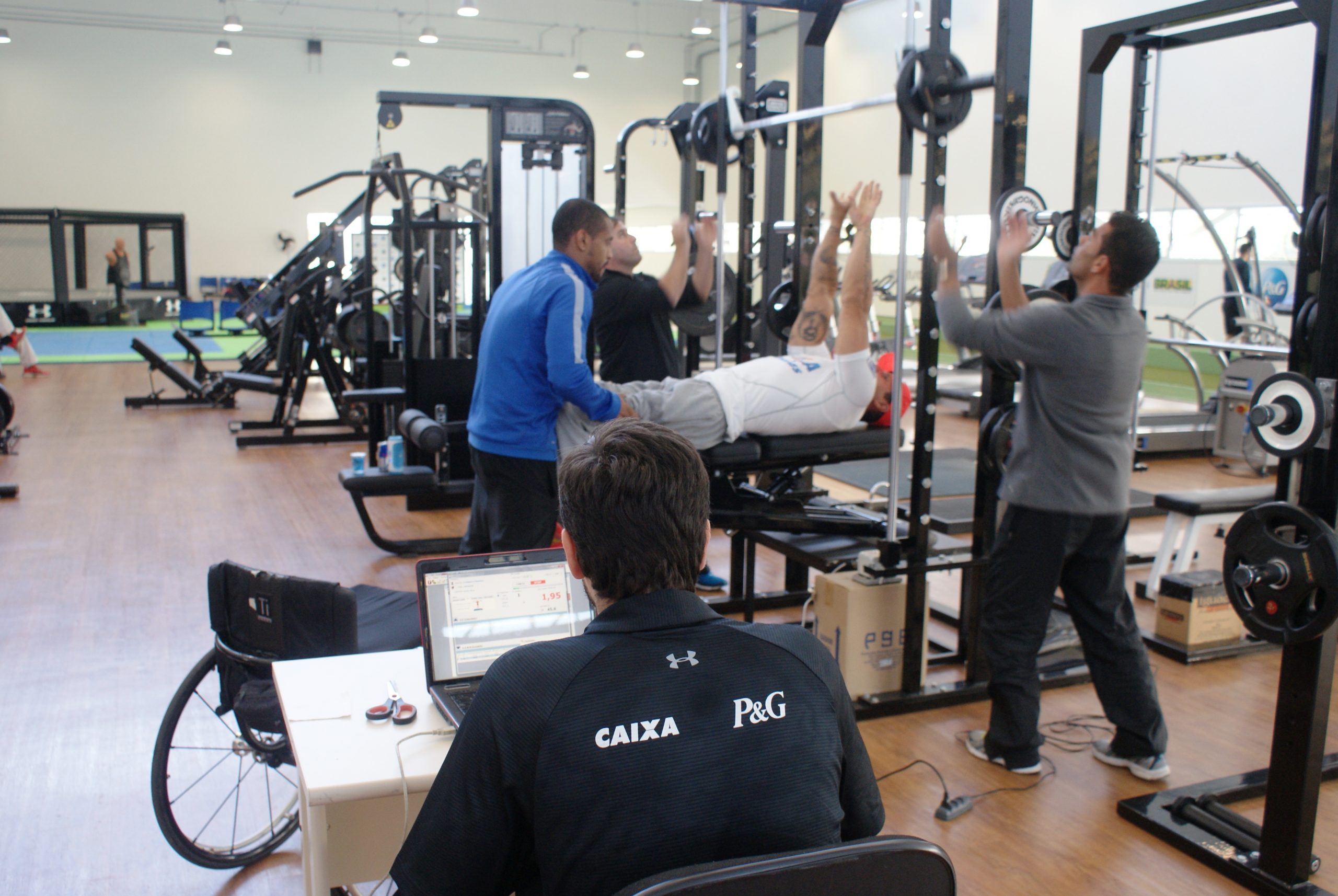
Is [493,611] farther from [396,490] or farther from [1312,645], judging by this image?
[396,490]

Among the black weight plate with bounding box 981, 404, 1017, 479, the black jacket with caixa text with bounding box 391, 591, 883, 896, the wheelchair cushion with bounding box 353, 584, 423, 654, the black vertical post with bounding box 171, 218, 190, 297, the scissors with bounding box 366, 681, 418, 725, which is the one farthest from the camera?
the black vertical post with bounding box 171, 218, 190, 297

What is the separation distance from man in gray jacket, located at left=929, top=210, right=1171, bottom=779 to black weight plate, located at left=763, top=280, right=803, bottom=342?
98 cm

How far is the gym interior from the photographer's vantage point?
2180mm

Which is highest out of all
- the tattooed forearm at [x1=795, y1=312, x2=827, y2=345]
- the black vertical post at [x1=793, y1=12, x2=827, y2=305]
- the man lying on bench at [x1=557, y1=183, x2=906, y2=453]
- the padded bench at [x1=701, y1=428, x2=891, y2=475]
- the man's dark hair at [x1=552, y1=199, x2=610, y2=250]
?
the black vertical post at [x1=793, y1=12, x2=827, y2=305]

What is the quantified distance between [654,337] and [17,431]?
612 centimetres

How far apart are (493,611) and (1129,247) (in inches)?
72.1

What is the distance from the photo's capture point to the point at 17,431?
788 cm

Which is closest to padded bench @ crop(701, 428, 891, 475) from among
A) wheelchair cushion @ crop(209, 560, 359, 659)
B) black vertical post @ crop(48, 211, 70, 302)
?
wheelchair cushion @ crop(209, 560, 359, 659)

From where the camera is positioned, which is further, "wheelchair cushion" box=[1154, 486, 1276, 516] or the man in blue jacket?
"wheelchair cushion" box=[1154, 486, 1276, 516]

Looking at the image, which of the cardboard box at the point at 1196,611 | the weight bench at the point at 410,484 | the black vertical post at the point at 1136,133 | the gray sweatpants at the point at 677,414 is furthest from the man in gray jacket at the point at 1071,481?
the weight bench at the point at 410,484

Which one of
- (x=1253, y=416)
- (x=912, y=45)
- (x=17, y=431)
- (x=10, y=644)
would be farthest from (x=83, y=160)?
(x=1253, y=416)

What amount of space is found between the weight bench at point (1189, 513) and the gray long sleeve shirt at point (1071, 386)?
174cm

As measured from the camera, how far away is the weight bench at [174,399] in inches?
356

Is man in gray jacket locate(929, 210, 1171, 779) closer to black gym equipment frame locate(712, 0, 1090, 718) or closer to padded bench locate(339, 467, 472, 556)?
black gym equipment frame locate(712, 0, 1090, 718)
